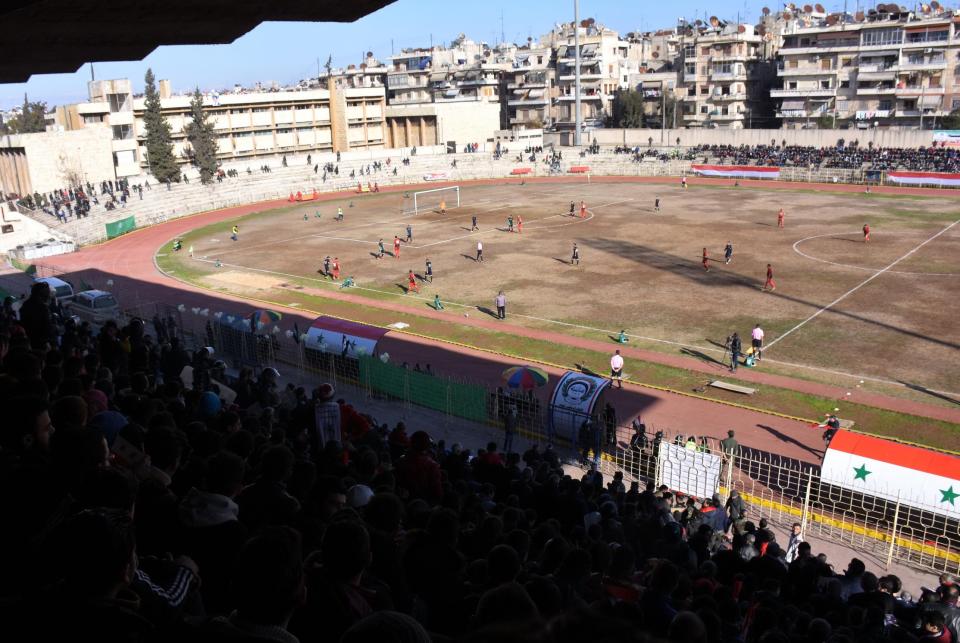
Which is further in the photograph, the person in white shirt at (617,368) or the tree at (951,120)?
the tree at (951,120)

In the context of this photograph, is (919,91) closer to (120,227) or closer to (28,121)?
(120,227)

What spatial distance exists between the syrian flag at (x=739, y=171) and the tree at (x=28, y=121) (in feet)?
302

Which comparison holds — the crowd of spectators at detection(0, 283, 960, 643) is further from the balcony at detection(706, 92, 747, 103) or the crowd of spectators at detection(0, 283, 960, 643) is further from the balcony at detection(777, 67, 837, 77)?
the balcony at detection(706, 92, 747, 103)

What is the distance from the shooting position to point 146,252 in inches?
2092

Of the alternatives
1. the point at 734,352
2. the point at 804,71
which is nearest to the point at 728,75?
the point at 804,71

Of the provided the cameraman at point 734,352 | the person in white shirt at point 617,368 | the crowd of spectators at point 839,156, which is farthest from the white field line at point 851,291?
the crowd of spectators at point 839,156

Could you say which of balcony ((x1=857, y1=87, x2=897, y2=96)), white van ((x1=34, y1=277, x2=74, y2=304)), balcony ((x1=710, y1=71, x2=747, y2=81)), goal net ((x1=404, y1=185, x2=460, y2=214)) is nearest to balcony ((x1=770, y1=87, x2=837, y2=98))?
balcony ((x1=857, y1=87, x2=897, y2=96))

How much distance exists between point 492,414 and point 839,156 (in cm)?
6989

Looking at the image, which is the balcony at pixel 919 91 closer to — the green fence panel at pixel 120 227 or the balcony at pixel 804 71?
the balcony at pixel 804 71

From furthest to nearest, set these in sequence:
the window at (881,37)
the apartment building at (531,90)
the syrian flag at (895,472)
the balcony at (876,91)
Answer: the apartment building at (531,90) < the balcony at (876,91) < the window at (881,37) < the syrian flag at (895,472)

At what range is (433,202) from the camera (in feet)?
237

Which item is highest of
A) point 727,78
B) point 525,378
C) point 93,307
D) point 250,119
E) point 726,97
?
point 727,78

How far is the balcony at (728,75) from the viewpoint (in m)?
100

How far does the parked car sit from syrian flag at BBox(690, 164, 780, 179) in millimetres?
63779
